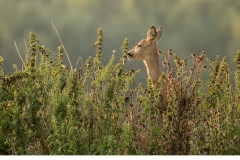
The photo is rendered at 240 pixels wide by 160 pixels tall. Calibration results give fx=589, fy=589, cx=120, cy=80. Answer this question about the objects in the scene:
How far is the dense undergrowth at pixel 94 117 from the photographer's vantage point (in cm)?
518

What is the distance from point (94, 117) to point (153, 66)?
12.0ft

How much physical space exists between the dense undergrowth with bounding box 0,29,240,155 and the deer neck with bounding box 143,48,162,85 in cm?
266

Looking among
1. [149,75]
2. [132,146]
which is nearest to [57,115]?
[132,146]

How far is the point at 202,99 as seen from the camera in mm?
6855

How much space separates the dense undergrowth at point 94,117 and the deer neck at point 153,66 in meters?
2.66

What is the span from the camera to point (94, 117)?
5738mm

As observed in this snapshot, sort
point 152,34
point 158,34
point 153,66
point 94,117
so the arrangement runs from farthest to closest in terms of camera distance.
Answer: point 158,34
point 152,34
point 153,66
point 94,117

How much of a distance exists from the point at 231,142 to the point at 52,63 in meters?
2.00

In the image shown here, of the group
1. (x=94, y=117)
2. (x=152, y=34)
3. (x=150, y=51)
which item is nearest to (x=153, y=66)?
(x=150, y=51)

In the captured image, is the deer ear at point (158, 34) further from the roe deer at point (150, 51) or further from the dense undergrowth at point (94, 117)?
the dense undergrowth at point (94, 117)

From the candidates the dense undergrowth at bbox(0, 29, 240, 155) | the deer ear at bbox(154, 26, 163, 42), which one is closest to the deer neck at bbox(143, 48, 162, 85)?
the deer ear at bbox(154, 26, 163, 42)

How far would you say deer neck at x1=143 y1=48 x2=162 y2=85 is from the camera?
29.9 ft

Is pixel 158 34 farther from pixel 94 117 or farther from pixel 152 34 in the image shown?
pixel 94 117

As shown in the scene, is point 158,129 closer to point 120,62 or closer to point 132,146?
point 132,146
